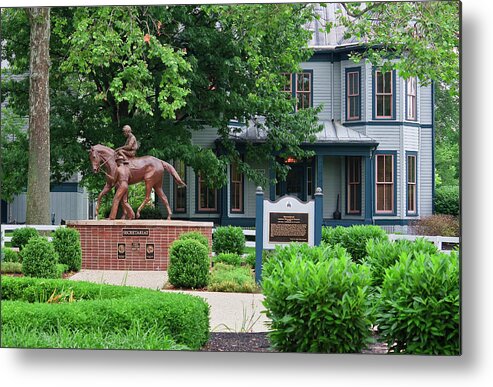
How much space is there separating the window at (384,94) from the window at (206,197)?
2.43 meters

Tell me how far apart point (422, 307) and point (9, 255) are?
6426mm

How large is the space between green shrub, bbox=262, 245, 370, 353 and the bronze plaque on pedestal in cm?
365

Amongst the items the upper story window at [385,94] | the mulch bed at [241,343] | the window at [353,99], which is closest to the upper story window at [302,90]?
the window at [353,99]

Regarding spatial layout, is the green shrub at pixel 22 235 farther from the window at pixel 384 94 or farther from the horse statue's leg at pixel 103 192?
the window at pixel 384 94

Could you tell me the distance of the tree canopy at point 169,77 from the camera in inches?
490

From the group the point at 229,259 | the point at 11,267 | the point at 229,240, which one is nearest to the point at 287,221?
the point at 229,240

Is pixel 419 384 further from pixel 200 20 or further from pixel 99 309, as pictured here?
pixel 200 20

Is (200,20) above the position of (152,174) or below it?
above

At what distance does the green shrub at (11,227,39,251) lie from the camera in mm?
12227

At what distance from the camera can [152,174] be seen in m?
14.0

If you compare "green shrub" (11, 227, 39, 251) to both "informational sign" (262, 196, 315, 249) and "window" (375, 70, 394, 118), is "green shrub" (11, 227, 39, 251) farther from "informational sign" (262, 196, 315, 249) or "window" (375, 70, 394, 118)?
"window" (375, 70, 394, 118)

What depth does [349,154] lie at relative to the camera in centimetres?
1106

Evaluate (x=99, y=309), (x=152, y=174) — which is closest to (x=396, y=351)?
(x=99, y=309)

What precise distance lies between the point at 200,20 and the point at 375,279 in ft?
19.5
